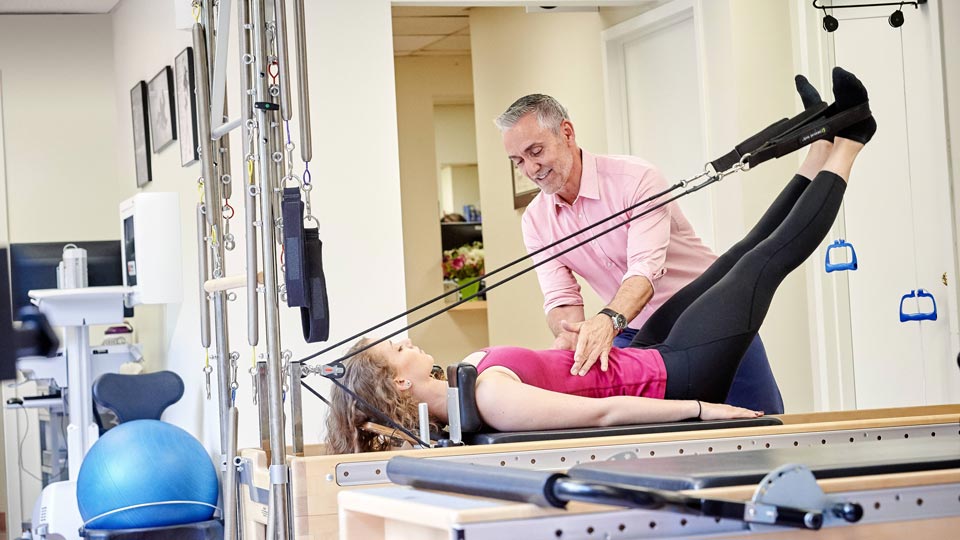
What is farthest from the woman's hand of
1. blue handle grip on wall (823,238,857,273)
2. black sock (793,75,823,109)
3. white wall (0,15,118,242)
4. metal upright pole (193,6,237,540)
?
white wall (0,15,118,242)

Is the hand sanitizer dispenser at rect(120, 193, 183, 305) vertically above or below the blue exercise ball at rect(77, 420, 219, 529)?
above

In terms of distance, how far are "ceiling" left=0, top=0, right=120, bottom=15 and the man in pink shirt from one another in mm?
4668

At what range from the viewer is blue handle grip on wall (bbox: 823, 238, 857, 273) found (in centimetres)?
412

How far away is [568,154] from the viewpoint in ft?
10.3

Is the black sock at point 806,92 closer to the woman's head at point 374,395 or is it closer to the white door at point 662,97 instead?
the woman's head at point 374,395

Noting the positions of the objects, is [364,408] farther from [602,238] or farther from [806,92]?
[806,92]

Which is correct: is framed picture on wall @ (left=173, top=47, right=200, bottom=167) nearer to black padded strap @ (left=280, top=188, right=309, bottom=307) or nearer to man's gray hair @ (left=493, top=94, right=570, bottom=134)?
man's gray hair @ (left=493, top=94, right=570, bottom=134)

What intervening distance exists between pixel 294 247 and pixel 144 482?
2.35 m

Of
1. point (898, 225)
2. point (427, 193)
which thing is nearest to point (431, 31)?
point (427, 193)

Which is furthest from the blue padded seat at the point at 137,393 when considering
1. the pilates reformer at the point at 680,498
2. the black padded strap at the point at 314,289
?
the pilates reformer at the point at 680,498

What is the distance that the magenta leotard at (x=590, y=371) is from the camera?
8.79 ft

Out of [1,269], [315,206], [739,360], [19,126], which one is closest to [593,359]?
[739,360]

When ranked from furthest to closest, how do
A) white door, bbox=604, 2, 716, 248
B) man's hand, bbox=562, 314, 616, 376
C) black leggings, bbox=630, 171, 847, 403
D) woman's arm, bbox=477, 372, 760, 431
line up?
1. white door, bbox=604, 2, 716, 248
2. black leggings, bbox=630, 171, 847, 403
3. man's hand, bbox=562, 314, 616, 376
4. woman's arm, bbox=477, 372, 760, 431

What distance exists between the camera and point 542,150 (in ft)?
10.1
